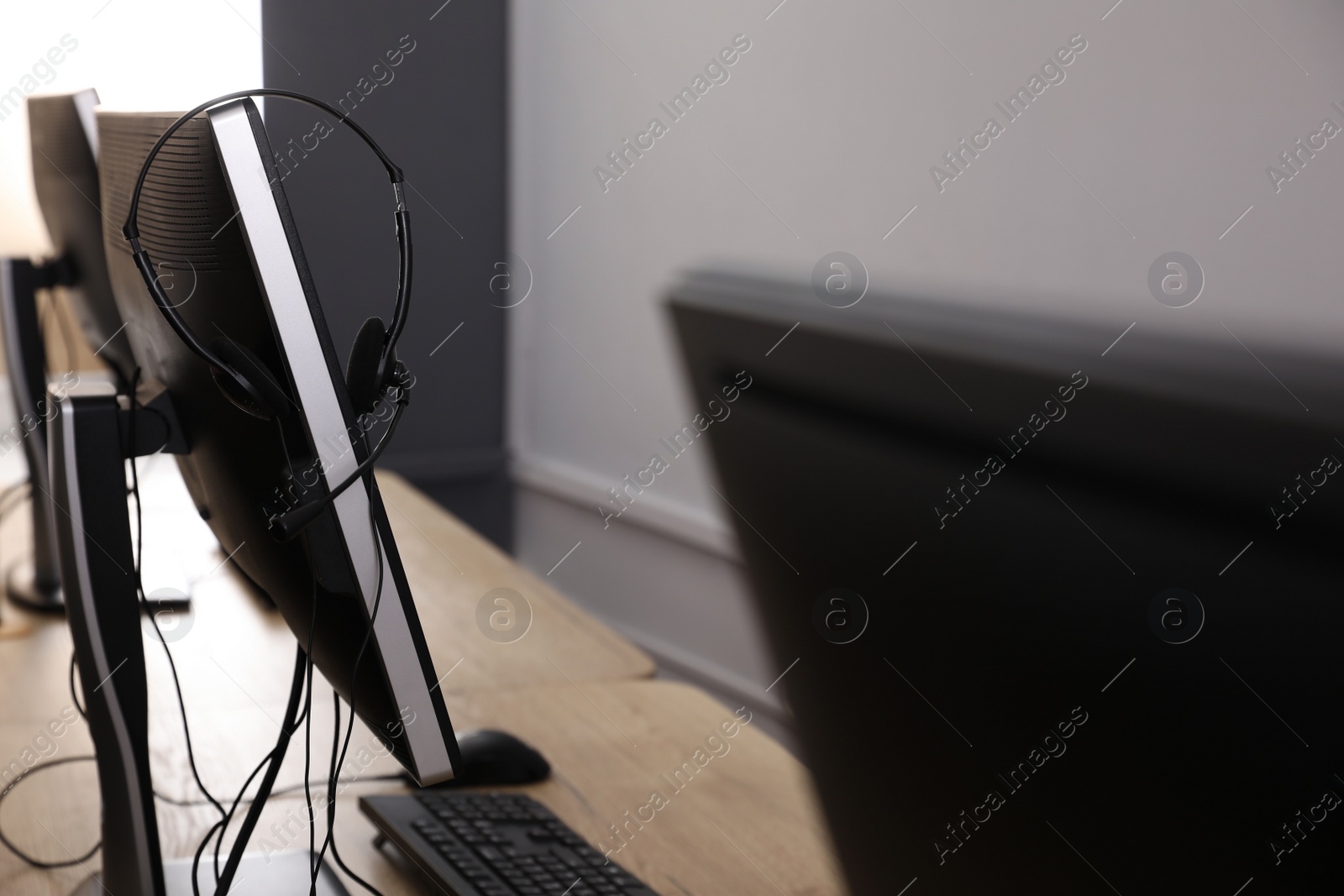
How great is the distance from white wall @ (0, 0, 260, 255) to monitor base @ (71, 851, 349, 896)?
6.22ft

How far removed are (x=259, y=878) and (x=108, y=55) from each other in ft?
7.54

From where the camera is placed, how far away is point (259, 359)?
60cm

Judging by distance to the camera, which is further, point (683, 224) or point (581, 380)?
point (581, 380)

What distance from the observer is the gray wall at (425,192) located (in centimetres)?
269

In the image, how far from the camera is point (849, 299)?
12.8 inches

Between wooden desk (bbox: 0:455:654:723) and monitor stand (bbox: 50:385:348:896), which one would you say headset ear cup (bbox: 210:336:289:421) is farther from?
wooden desk (bbox: 0:455:654:723)

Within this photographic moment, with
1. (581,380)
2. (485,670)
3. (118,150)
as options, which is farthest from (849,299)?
(581,380)

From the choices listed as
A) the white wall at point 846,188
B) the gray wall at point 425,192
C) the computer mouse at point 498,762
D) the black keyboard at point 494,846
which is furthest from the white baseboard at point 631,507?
the black keyboard at point 494,846

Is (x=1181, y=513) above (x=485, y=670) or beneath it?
above

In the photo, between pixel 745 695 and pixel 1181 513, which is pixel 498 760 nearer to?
pixel 1181 513

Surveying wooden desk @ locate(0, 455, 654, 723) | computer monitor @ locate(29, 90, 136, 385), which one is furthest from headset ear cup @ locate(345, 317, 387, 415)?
computer monitor @ locate(29, 90, 136, 385)

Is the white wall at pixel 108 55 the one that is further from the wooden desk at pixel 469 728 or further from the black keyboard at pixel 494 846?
the black keyboard at pixel 494 846

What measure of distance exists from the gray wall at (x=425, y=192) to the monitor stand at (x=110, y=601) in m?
1.79

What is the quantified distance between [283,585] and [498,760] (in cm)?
36
